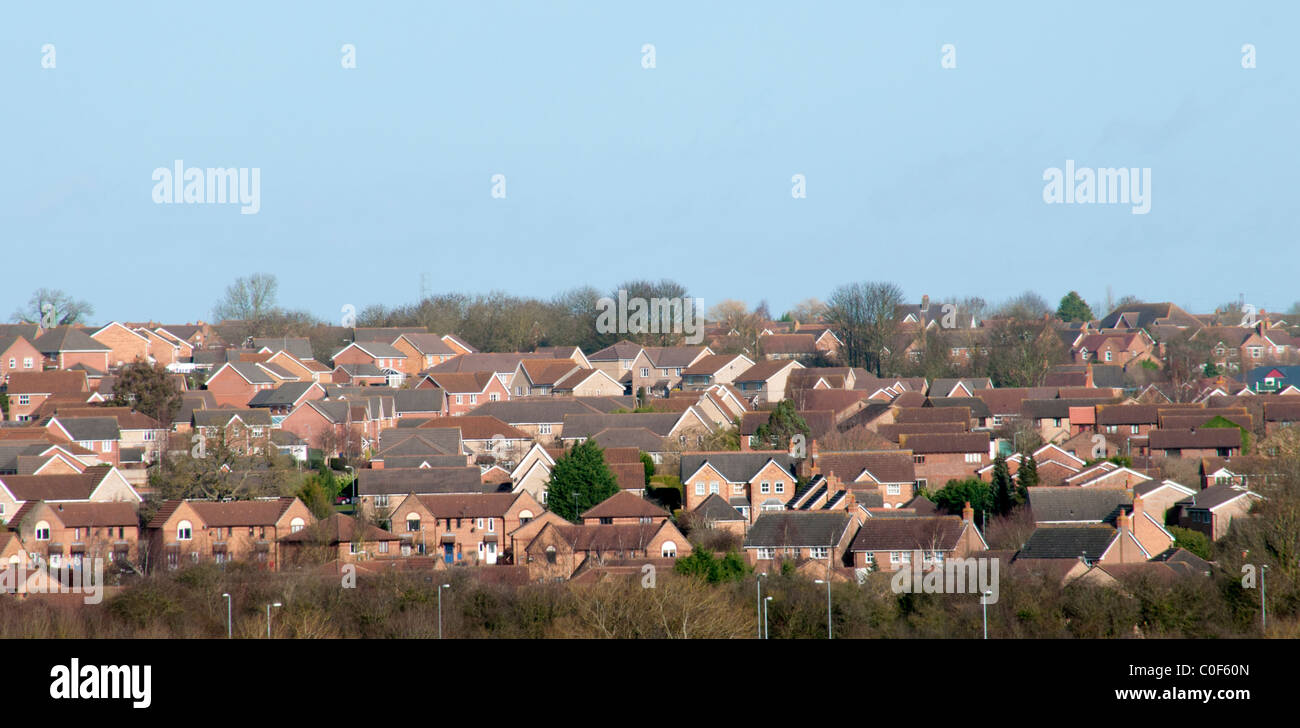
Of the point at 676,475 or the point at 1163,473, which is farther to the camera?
the point at 676,475

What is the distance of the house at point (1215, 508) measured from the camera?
27.8 metres

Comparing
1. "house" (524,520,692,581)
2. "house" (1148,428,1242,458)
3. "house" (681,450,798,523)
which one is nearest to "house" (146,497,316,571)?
"house" (524,520,692,581)

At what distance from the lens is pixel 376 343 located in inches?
2303

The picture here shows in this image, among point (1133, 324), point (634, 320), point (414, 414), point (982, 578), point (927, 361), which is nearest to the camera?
point (982, 578)

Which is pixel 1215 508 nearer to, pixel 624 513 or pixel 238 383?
pixel 624 513

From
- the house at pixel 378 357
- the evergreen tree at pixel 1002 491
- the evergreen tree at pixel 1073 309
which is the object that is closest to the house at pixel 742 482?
the evergreen tree at pixel 1002 491

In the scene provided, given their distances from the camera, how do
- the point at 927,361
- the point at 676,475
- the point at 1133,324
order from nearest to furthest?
the point at 676,475
the point at 927,361
the point at 1133,324

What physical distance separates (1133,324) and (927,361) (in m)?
28.2

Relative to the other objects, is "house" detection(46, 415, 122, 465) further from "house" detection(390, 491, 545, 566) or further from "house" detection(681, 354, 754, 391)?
"house" detection(681, 354, 754, 391)

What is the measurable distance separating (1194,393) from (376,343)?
110 ft

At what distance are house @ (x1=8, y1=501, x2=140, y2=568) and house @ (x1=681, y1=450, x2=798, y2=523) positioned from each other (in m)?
12.8

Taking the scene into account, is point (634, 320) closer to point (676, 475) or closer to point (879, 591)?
point (676, 475)
